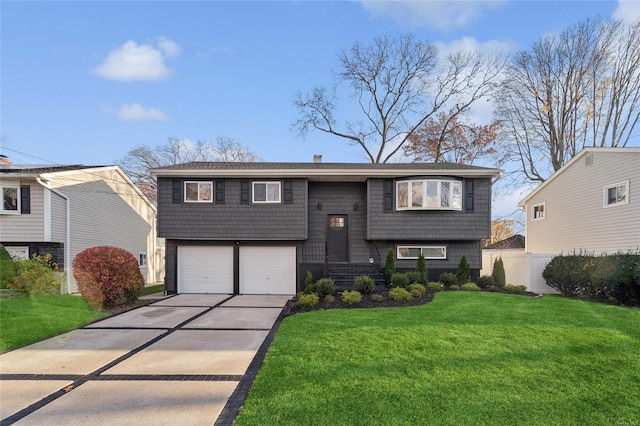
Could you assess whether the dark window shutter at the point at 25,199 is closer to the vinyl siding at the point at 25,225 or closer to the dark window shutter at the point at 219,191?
the vinyl siding at the point at 25,225

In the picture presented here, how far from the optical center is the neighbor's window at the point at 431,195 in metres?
11.6

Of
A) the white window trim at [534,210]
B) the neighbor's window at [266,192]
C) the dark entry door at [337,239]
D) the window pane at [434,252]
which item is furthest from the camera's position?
the white window trim at [534,210]

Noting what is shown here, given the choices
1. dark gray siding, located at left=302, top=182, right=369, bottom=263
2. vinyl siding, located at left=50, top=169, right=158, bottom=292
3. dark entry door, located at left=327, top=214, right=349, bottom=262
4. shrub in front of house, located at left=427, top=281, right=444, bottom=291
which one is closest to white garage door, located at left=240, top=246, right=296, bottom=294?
dark gray siding, located at left=302, top=182, right=369, bottom=263

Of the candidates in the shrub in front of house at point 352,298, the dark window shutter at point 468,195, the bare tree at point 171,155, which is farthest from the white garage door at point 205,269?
the bare tree at point 171,155

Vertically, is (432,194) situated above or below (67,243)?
above

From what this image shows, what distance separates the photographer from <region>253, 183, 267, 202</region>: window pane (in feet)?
39.5

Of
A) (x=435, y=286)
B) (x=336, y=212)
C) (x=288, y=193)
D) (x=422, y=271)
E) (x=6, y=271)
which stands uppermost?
(x=288, y=193)

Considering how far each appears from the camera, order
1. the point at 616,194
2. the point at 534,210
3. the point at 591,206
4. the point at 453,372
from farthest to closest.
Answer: the point at 534,210
the point at 591,206
the point at 616,194
the point at 453,372

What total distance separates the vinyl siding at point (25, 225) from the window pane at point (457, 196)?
14621 mm

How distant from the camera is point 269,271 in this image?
1230 centimetres

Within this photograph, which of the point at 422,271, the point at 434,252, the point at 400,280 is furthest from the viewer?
the point at 434,252

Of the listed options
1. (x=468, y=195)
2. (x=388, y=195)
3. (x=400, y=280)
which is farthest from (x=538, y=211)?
(x=400, y=280)

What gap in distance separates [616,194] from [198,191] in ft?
48.7

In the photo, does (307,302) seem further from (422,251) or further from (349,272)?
(422,251)
